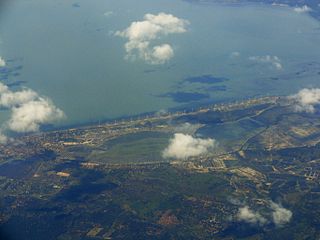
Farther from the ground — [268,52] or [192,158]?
[268,52]

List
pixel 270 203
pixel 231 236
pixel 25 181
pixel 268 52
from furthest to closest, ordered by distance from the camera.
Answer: pixel 268 52 < pixel 25 181 < pixel 270 203 < pixel 231 236

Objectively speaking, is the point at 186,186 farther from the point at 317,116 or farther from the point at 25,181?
the point at 317,116

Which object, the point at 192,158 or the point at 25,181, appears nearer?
the point at 25,181

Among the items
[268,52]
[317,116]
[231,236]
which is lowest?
[231,236]

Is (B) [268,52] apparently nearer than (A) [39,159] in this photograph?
No

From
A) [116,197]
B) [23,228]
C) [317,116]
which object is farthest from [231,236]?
[317,116]

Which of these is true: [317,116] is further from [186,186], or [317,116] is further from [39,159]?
[39,159]

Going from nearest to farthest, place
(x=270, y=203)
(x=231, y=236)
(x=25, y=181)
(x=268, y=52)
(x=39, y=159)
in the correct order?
(x=231, y=236), (x=270, y=203), (x=25, y=181), (x=39, y=159), (x=268, y=52)

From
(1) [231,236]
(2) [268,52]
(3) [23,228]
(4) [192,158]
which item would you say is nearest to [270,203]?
(1) [231,236]

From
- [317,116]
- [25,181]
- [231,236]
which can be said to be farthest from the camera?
[317,116]
